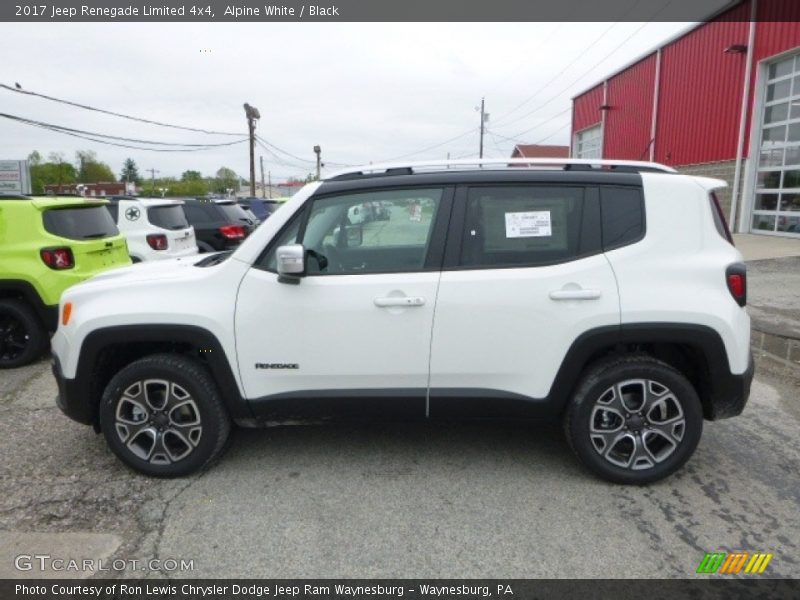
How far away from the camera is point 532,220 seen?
129 inches

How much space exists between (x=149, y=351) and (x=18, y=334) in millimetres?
3237

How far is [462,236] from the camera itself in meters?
3.28

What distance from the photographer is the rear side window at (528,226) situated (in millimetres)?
3248

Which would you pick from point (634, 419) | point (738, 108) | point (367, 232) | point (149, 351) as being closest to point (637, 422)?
point (634, 419)

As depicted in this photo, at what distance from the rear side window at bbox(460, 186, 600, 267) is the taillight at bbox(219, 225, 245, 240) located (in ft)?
29.5

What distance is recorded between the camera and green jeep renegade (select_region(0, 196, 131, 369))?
18.5 feet

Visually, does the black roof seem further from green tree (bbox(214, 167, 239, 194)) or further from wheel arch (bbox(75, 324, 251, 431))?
green tree (bbox(214, 167, 239, 194))

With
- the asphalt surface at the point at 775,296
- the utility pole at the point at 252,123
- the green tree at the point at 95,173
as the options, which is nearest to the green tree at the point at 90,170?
the green tree at the point at 95,173

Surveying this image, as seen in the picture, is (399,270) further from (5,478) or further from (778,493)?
(5,478)

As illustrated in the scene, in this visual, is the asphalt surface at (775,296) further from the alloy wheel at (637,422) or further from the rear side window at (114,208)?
the rear side window at (114,208)

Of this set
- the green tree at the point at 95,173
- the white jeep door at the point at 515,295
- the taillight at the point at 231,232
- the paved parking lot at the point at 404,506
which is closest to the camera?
the paved parking lot at the point at 404,506

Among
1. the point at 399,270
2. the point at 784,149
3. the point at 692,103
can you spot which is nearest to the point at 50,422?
the point at 399,270

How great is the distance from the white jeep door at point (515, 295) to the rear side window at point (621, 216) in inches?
2.0

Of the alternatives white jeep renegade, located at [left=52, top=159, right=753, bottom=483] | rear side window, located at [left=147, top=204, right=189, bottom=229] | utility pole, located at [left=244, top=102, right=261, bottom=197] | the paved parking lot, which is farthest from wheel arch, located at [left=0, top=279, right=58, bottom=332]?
utility pole, located at [left=244, top=102, right=261, bottom=197]
